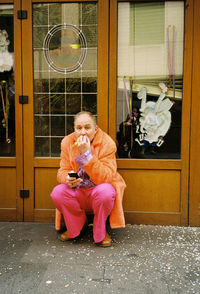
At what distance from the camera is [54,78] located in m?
3.71

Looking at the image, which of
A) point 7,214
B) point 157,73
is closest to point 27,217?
point 7,214

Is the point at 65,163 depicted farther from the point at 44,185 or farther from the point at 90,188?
the point at 44,185

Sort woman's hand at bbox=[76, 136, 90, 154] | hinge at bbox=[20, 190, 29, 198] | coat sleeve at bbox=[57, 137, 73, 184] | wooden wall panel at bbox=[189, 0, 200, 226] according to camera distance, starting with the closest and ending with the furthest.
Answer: woman's hand at bbox=[76, 136, 90, 154], coat sleeve at bbox=[57, 137, 73, 184], wooden wall panel at bbox=[189, 0, 200, 226], hinge at bbox=[20, 190, 29, 198]

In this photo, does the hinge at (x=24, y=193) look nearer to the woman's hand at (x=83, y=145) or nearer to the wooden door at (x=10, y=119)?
the wooden door at (x=10, y=119)

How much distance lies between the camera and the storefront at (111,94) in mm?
3574

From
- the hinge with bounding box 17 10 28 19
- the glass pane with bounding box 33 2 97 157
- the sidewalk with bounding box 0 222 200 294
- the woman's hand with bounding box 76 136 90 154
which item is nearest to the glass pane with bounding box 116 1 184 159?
the glass pane with bounding box 33 2 97 157

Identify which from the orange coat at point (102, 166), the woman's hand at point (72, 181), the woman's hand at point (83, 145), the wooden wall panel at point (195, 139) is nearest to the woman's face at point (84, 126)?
the orange coat at point (102, 166)

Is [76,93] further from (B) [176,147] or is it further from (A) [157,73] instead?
(B) [176,147]

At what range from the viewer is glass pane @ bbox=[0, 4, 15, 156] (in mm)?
3688

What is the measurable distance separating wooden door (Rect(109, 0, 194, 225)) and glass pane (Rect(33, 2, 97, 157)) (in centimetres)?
28

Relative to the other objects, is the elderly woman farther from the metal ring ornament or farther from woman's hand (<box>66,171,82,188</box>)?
the metal ring ornament

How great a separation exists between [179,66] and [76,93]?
1289mm

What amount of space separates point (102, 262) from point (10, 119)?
6.91 ft

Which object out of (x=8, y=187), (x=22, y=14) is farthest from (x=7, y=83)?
(x=8, y=187)
